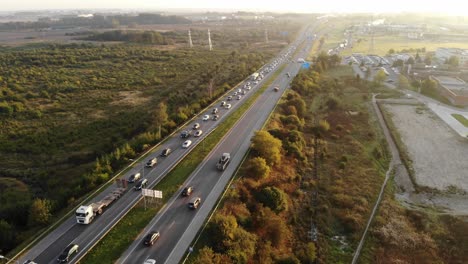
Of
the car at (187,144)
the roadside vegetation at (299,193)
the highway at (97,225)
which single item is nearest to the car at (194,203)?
the highway at (97,225)

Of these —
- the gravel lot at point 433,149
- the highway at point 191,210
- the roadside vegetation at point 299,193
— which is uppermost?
the highway at point 191,210

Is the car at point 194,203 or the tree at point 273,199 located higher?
the car at point 194,203

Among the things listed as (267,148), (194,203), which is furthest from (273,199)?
(267,148)

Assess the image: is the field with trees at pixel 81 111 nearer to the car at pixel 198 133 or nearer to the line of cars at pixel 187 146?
the line of cars at pixel 187 146

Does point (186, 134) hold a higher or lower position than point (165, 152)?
higher

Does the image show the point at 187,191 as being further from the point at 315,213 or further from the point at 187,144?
the point at 315,213

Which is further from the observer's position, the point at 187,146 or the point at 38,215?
the point at 187,146
